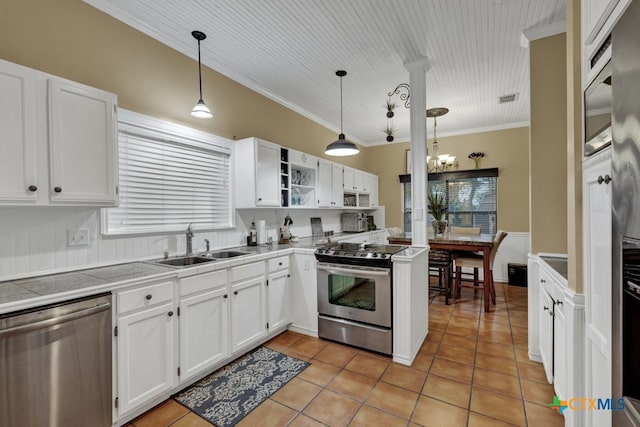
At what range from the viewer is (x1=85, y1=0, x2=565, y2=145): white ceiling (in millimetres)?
2283

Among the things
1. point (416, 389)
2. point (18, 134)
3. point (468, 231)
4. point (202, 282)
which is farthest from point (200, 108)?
point (468, 231)

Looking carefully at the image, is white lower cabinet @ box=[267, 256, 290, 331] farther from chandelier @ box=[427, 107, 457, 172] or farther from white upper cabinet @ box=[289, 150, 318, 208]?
chandelier @ box=[427, 107, 457, 172]

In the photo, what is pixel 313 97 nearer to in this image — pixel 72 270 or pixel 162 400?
pixel 72 270

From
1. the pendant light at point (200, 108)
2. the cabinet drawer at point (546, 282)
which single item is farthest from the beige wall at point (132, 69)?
the cabinet drawer at point (546, 282)

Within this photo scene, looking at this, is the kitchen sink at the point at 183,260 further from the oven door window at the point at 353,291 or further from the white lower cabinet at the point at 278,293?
the oven door window at the point at 353,291

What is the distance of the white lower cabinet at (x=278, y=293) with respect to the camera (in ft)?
9.52

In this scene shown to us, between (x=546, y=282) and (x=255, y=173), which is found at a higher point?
(x=255, y=173)

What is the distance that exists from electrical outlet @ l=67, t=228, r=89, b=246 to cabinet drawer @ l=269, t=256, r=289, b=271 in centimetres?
152

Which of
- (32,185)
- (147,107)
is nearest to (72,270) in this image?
(32,185)

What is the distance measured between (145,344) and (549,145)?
3.55m

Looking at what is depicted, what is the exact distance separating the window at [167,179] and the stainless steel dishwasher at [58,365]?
0.86 m

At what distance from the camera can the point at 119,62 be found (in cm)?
230

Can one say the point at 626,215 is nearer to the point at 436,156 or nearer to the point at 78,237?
the point at 78,237

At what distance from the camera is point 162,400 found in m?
2.02
